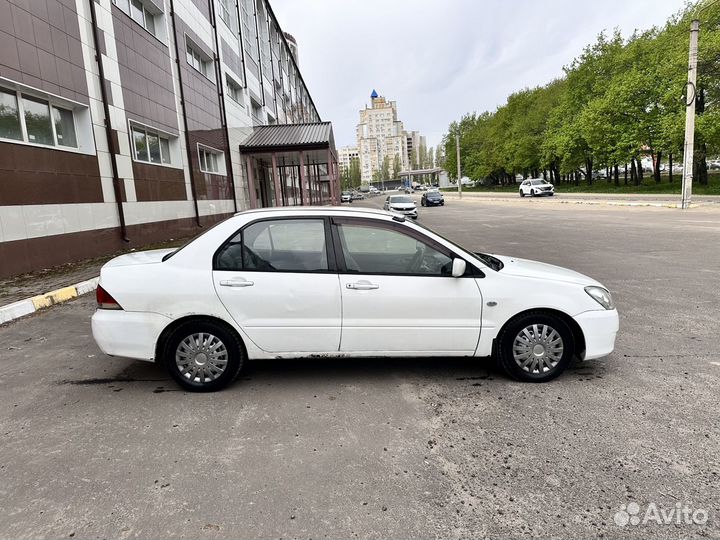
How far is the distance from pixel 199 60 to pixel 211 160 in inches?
180

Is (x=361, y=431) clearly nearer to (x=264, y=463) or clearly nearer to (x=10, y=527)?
(x=264, y=463)

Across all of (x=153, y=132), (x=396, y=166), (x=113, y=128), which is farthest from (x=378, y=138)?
(x=113, y=128)

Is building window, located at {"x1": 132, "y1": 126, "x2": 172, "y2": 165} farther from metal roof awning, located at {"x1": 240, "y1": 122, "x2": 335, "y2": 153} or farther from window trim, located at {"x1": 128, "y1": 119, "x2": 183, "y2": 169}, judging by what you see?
metal roof awning, located at {"x1": 240, "y1": 122, "x2": 335, "y2": 153}

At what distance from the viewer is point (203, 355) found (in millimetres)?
3758

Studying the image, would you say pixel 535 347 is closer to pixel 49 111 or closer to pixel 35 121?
pixel 35 121

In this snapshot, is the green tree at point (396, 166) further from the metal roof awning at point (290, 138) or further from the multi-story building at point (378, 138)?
the metal roof awning at point (290, 138)

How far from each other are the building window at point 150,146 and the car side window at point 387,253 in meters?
11.9

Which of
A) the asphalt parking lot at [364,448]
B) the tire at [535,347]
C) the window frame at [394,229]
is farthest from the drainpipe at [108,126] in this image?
the tire at [535,347]

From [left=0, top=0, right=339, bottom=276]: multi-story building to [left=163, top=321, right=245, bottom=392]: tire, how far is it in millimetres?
6949

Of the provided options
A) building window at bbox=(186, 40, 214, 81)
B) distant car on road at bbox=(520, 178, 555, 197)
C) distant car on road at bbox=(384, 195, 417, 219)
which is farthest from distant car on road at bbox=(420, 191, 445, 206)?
building window at bbox=(186, 40, 214, 81)

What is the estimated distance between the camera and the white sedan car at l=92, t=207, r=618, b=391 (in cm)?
367

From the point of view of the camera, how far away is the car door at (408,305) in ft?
12.1

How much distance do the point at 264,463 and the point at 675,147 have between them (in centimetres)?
3884

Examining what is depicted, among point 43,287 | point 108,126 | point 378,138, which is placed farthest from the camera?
point 378,138
